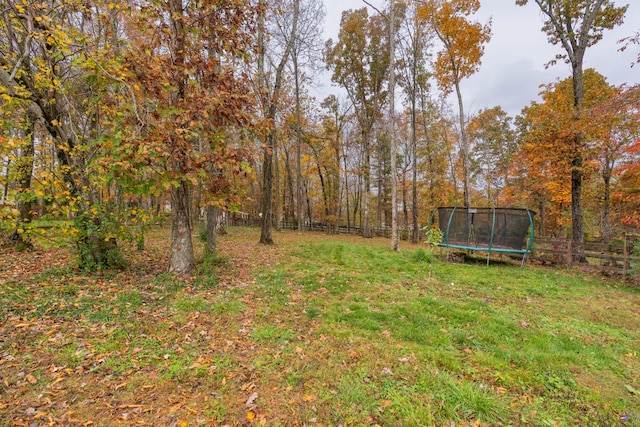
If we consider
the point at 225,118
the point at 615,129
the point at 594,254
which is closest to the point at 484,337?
the point at 225,118

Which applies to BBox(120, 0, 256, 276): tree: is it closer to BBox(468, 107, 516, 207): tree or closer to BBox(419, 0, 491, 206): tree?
BBox(419, 0, 491, 206): tree

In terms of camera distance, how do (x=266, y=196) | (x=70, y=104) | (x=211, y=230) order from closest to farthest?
(x=70, y=104)
(x=211, y=230)
(x=266, y=196)

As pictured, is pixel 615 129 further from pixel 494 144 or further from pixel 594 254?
pixel 494 144

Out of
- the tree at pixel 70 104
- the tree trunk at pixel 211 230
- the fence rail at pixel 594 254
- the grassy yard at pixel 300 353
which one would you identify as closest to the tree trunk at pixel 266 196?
the tree trunk at pixel 211 230

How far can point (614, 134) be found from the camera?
10516 mm

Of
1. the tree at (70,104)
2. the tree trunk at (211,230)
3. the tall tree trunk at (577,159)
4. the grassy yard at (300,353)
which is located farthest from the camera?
the tall tree trunk at (577,159)

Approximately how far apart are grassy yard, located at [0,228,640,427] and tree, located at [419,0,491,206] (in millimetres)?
10889

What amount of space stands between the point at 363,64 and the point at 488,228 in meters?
15.1

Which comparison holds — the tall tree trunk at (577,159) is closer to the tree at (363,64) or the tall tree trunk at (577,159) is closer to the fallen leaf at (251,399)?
the tree at (363,64)

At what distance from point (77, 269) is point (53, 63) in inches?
155

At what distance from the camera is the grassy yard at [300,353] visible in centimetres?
238

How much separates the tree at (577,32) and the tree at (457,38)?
2.72 m

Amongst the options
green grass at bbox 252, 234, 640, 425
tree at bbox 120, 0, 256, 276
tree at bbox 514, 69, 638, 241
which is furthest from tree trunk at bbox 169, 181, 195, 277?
tree at bbox 514, 69, 638, 241

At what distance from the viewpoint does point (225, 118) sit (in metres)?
5.23
